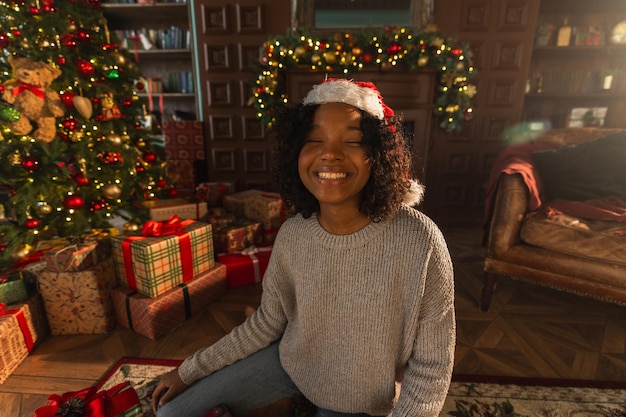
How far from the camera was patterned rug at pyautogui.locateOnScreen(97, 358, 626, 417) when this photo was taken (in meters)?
1.19

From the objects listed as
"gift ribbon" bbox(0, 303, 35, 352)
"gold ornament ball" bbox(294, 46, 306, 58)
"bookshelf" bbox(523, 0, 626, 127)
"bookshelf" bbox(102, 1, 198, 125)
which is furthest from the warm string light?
"gift ribbon" bbox(0, 303, 35, 352)

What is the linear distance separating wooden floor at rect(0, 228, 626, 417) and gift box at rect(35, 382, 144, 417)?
568mm

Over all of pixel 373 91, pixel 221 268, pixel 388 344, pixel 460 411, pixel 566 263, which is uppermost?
pixel 373 91

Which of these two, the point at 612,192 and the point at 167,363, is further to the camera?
the point at 612,192

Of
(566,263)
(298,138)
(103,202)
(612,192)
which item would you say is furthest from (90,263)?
(612,192)

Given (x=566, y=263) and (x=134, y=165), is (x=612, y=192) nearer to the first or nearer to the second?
(x=566, y=263)

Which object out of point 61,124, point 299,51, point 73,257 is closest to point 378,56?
point 299,51

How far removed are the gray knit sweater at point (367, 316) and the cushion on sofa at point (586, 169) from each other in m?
1.55

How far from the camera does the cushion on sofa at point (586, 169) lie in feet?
5.97

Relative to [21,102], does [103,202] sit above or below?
below

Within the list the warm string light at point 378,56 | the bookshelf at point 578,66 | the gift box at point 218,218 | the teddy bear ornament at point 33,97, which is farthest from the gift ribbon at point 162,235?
the bookshelf at point 578,66

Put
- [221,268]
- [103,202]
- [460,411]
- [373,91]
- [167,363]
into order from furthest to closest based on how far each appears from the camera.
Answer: [103,202] < [221,268] < [167,363] < [460,411] < [373,91]

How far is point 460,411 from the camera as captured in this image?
1.19m

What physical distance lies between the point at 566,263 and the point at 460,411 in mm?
922
